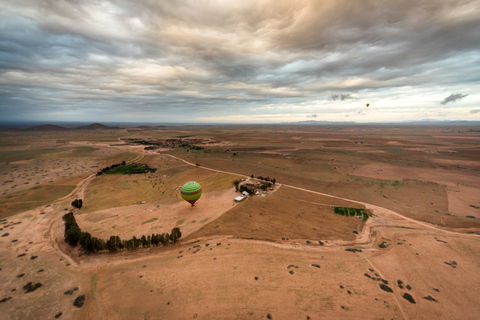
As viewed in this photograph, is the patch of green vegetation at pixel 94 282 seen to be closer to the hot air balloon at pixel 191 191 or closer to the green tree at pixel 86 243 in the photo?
the green tree at pixel 86 243

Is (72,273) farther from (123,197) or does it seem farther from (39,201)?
(39,201)

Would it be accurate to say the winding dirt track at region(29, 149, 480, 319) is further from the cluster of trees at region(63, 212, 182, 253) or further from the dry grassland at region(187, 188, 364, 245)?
the dry grassland at region(187, 188, 364, 245)

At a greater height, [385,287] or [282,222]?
[385,287]

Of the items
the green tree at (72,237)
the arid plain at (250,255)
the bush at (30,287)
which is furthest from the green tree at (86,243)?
the bush at (30,287)

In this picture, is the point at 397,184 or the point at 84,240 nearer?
the point at 84,240

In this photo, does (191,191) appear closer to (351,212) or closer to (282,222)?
(282,222)

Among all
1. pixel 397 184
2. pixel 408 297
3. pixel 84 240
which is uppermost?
pixel 84 240

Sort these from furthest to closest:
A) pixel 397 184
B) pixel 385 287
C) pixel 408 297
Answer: pixel 397 184 < pixel 385 287 < pixel 408 297

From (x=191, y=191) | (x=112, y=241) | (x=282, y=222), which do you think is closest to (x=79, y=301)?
(x=112, y=241)

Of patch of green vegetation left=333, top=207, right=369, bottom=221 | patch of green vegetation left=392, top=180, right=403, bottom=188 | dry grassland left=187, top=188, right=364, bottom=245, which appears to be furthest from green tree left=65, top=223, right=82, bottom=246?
patch of green vegetation left=392, top=180, right=403, bottom=188
